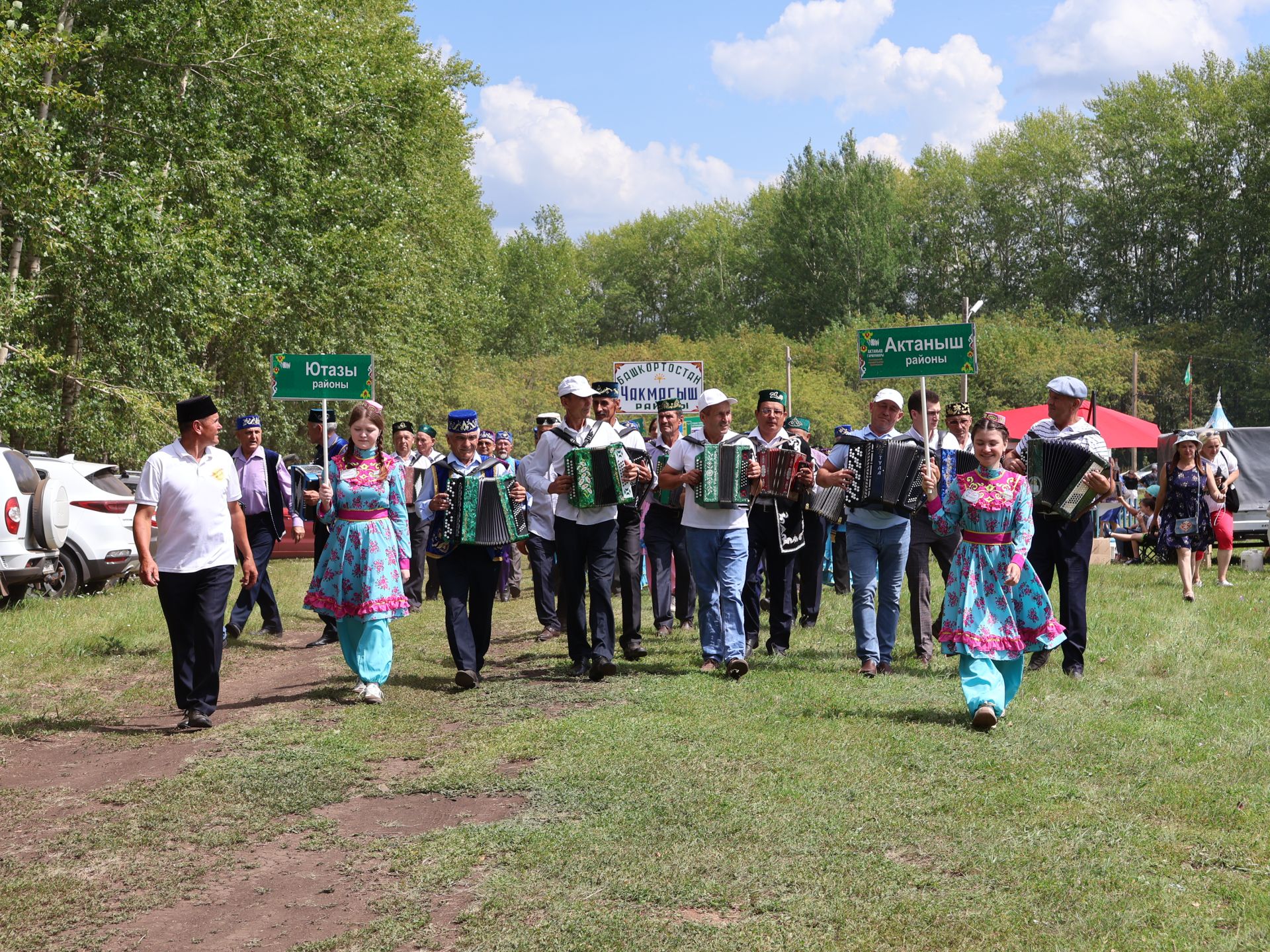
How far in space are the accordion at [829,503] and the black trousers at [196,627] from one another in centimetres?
467

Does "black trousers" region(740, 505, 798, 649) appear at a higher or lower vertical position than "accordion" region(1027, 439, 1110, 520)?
lower

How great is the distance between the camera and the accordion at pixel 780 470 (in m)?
10.2

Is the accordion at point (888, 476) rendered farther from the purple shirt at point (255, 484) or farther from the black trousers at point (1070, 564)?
the purple shirt at point (255, 484)

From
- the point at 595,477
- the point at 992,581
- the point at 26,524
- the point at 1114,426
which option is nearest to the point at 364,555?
the point at 595,477

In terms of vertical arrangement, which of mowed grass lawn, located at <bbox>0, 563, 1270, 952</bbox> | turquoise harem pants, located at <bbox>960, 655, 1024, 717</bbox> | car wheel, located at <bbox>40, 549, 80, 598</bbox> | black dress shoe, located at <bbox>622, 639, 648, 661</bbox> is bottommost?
mowed grass lawn, located at <bbox>0, 563, 1270, 952</bbox>

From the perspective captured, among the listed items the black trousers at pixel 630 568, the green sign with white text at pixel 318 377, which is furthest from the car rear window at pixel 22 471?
the black trousers at pixel 630 568

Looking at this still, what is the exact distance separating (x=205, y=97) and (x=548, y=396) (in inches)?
1406

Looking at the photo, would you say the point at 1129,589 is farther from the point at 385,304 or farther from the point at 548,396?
the point at 548,396

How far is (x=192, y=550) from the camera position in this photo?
865 centimetres

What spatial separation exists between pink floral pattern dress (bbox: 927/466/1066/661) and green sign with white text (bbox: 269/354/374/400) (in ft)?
21.6

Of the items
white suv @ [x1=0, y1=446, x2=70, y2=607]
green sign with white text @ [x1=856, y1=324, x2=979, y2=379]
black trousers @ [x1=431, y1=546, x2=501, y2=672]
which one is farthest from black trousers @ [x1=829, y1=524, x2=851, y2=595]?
white suv @ [x1=0, y1=446, x2=70, y2=607]

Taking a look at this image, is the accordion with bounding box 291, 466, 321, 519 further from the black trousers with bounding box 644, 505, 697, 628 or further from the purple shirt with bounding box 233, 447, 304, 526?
the black trousers with bounding box 644, 505, 697, 628

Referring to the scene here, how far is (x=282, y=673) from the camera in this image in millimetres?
11211

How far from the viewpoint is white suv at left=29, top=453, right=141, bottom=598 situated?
16484 millimetres
